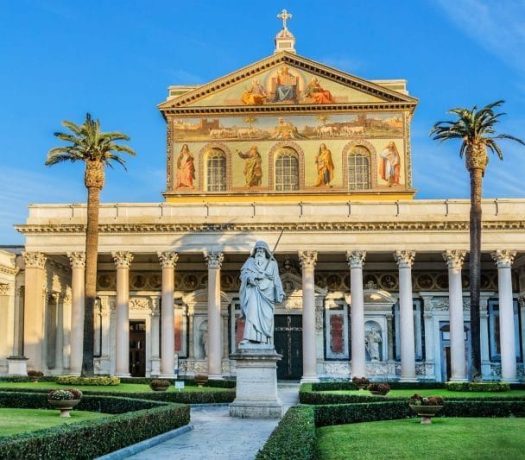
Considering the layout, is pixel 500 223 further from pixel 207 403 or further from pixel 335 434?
pixel 335 434

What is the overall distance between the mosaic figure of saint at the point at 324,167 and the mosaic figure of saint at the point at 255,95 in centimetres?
464

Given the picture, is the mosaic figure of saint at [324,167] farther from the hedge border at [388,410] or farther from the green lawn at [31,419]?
the green lawn at [31,419]

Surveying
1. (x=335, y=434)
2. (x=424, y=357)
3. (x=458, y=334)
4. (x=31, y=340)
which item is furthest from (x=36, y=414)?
(x=424, y=357)

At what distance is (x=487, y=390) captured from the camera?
3450cm

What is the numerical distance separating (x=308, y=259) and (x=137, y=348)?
13219 mm

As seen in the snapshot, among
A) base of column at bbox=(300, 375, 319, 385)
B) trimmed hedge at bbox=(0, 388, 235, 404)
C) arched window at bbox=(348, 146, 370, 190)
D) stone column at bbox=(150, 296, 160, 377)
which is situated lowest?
base of column at bbox=(300, 375, 319, 385)

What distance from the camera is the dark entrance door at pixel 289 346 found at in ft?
150

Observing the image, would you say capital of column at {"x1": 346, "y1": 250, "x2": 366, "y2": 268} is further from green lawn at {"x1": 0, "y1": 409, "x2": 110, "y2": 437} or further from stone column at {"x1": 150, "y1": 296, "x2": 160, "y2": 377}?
green lawn at {"x1": 0, "y1": 409, "x2": 110, "y2": 437}

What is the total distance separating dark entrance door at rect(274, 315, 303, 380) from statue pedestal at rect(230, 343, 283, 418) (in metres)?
24.2

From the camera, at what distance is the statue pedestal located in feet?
70.5

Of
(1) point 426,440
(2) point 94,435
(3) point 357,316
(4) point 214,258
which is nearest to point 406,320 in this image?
(3) point 357,316

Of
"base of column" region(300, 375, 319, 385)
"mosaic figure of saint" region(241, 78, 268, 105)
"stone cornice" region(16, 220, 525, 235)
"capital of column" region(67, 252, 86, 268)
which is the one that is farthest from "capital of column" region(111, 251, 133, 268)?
"mosaic figure of saint" region(241, 78, 268, 105)

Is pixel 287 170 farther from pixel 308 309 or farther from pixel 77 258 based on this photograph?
pixel 77 258

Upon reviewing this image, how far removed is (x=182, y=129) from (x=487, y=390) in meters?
23.0
